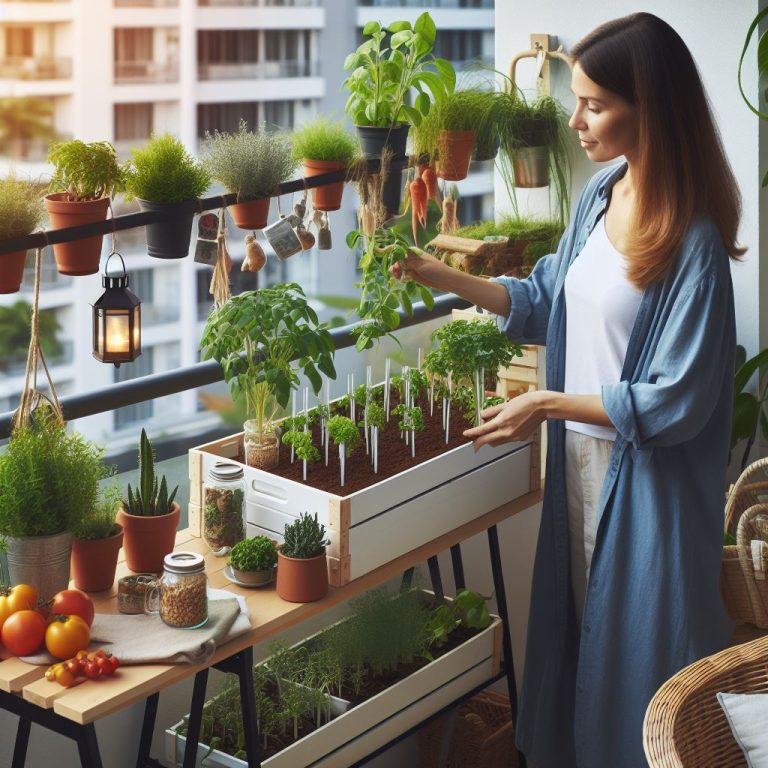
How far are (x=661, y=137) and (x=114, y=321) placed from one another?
984mm

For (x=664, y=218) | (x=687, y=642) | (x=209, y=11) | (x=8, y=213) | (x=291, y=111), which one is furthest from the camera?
(x=291, y=111)

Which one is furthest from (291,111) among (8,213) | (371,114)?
(8,213)

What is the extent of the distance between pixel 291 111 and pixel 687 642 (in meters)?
8.00

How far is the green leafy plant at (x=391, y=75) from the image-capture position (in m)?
2.40

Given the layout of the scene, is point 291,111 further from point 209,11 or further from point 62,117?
point 62,117

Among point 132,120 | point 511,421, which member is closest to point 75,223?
point 511,421

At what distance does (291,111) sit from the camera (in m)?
9.66

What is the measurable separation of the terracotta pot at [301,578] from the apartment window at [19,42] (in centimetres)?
559

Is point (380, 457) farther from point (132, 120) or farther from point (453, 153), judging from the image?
point (132, 120)

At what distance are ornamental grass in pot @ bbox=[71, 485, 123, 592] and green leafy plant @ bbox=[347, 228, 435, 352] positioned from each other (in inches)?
23.9

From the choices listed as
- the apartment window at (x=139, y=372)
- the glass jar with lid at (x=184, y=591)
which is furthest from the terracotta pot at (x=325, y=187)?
the apartment window at (x=139, y=372)

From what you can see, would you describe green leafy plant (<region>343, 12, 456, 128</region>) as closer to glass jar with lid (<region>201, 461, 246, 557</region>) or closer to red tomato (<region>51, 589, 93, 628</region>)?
glass jar with lid (<region>201, 461, 246, 557</region>)

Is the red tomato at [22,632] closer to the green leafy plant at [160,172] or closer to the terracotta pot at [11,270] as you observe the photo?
the terracotta pot at [11,270]

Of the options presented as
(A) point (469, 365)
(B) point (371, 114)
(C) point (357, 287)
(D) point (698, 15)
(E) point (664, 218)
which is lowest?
(A) point (469, 365)
